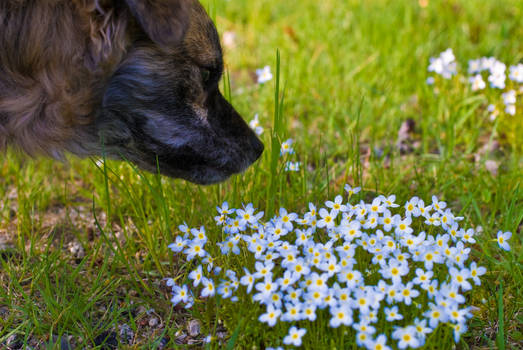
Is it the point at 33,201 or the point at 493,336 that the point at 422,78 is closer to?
the point at 493,336

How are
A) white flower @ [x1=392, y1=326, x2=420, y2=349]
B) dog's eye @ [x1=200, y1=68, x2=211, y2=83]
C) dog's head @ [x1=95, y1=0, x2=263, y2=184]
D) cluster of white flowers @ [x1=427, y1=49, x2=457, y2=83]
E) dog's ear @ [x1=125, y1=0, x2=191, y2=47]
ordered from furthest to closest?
cluster of white flowers @ [x1=427, y1=49, x2=457, y2=83]
dog's eye @ [x1=200, y1=68, x2=211, y2=83]
dog's head @ [x1=95, y1=0, x2=263, y2=184]
dog's ear @ [x1=125, y1=0, x2=191, y2=47]
white flower @ [x1=392, y1=326, x2=420, y2=349]

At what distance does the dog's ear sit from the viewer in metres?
1.77

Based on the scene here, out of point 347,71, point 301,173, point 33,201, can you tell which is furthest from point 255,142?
point 347,71

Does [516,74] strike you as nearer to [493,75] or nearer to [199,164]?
[493,75]

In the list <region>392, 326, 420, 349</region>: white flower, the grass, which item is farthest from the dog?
<region>392, 326, 420, 349</region>: white flower

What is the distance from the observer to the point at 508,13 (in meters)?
4.31

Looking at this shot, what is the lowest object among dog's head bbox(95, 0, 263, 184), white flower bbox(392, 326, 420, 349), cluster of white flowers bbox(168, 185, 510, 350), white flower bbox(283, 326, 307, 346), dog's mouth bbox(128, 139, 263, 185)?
white flower bbox(283, 326, 307, 346)

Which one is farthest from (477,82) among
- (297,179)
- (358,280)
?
(358,280)

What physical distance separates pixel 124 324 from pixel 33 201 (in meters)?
0.90

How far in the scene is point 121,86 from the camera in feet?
6.55

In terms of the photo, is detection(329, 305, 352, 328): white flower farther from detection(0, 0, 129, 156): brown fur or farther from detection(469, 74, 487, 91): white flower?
detection(469, 74, 487, 91): white flower

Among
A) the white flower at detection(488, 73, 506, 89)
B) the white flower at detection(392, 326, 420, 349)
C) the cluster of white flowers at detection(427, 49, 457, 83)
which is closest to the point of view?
the white flower at detection(392, 326, 420, 349)

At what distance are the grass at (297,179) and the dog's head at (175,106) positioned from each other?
0.13 metres

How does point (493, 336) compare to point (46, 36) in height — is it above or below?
below
